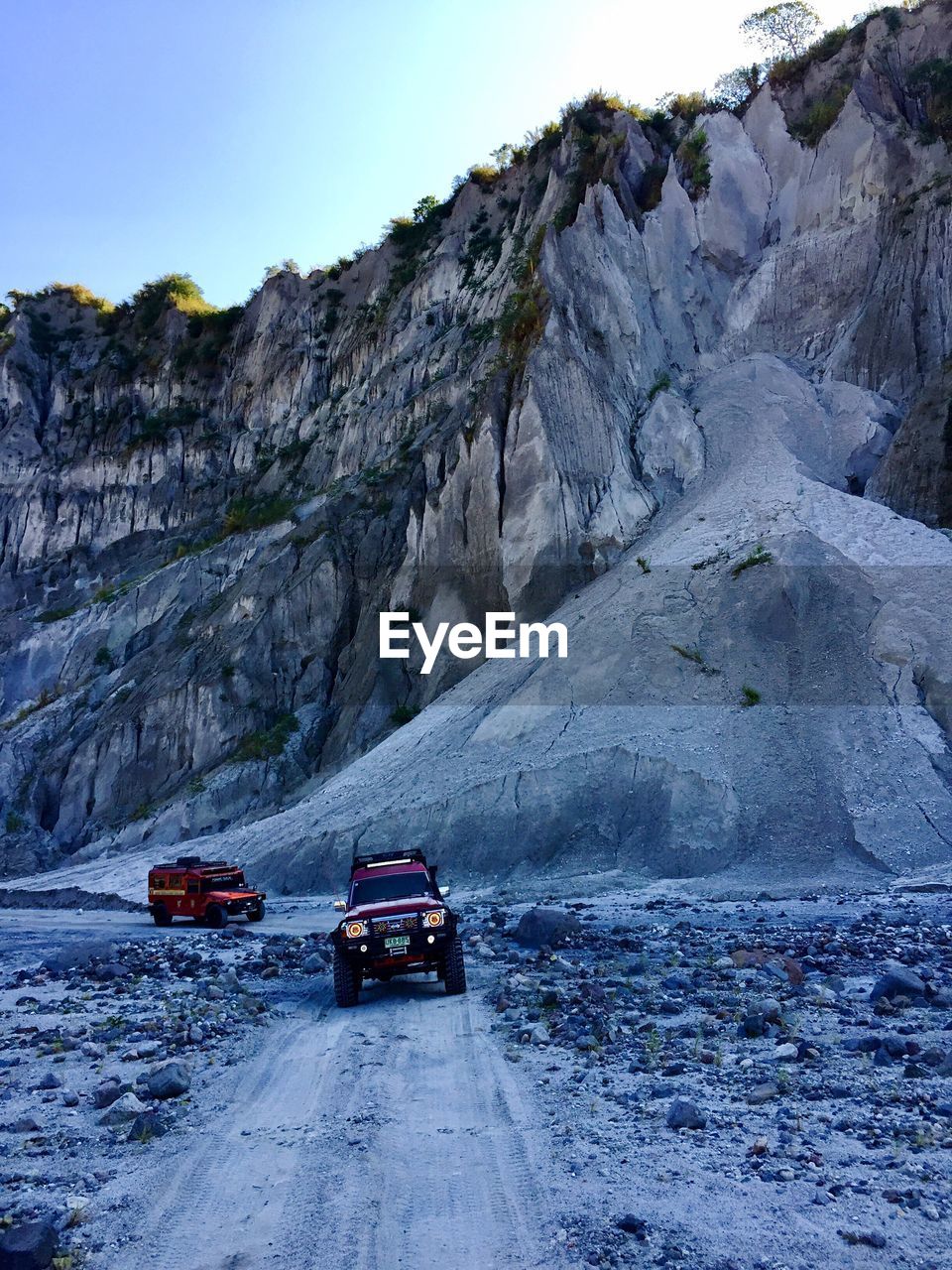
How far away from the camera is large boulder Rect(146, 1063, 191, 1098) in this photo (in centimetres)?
771

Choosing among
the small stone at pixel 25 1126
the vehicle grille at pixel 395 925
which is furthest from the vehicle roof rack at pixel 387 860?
the small stone at pixel 25 1126

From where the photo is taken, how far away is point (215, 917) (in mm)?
21500

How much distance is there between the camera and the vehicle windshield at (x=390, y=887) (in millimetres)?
12391

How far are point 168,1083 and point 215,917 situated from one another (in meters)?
14.4

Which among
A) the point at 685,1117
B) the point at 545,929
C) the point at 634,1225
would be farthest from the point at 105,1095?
the point at 545,929

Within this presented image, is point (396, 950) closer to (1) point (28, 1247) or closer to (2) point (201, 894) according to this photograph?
(1) point (28, 1247)

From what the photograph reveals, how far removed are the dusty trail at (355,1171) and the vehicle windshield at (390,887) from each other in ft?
10.3

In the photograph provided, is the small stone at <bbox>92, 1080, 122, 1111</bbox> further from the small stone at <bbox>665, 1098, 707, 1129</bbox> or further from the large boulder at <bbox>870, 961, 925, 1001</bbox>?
the large boulder at <bbox>870, 961, 925, 1001</bbox>

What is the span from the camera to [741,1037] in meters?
8.27

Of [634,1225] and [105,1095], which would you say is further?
[105,1095]

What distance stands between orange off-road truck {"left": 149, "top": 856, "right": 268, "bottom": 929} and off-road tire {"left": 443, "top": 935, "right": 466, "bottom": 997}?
36.0ft

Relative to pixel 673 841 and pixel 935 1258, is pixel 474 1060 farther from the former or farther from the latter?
pixel 673 841

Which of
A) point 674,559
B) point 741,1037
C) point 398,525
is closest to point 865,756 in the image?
point 674,559

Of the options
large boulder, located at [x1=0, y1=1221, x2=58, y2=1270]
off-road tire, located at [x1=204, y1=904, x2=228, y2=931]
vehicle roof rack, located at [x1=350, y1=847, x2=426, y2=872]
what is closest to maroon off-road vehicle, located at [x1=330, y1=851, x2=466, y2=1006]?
vehicle roof rack, located at [x1=350, y1=847, x2=426, y2=872]
